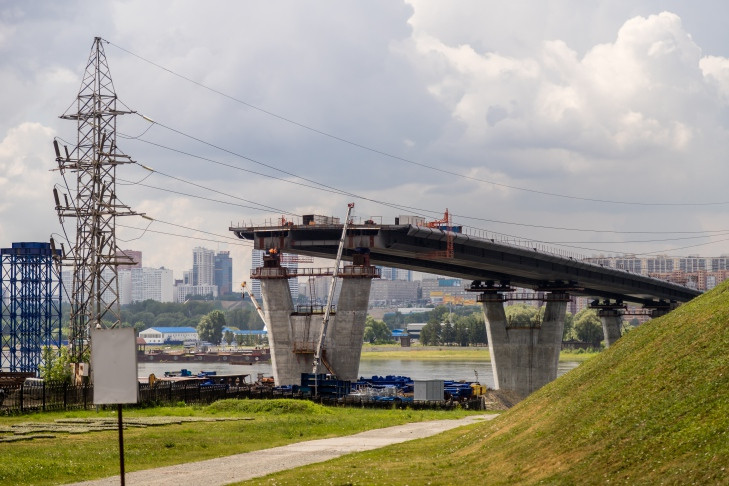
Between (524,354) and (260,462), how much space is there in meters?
97.6

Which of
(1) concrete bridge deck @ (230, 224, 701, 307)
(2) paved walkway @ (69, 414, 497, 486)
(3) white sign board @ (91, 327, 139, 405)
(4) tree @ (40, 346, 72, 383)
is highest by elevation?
(1) concrete bridge deck @ (230, 224, 701, 307)

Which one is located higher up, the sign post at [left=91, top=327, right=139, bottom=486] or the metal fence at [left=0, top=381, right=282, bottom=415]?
the sign post at [left=91, top=327, right=139, bottom=486]

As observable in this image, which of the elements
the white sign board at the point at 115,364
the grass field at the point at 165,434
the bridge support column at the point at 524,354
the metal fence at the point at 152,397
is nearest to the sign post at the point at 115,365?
the white sign board at the point at 115,364

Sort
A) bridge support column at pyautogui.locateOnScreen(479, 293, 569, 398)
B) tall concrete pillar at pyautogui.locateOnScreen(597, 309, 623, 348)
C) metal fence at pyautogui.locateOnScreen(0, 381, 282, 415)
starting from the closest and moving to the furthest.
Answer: metal fence at pyautogui.locateOnScreen(0, 381, 282, 415) → bridge support column at pyautogui.locateOnScreen(479, 293, 569, 398) → tall concrete pillar at pyautogui.locateOnScreen(597, 309, 623, 348)

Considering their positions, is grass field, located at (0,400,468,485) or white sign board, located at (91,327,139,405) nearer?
white sign board, located at (91,327,139,405)

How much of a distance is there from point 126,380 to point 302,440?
1066 inches

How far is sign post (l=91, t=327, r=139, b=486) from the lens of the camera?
2047 centimetres

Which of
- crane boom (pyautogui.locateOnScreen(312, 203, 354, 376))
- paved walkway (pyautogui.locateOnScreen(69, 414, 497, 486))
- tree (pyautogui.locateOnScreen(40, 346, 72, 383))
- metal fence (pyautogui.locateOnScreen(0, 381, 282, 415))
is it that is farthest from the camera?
crane boom (pyautogui.locateOnScreen(312, 203, 354, 376))

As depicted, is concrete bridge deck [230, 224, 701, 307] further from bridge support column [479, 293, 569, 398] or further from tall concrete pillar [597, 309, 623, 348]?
tall concrete pillar [597, 309, 623, 348]

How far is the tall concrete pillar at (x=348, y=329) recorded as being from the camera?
97.4 metres

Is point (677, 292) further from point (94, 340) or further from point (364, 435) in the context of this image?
point (94, 340)

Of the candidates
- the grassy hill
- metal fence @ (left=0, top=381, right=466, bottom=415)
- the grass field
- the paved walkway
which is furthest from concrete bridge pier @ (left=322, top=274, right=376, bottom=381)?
the grassy hill

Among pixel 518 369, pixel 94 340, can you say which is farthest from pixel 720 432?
pixel 518 369

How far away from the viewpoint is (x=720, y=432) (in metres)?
23.5
